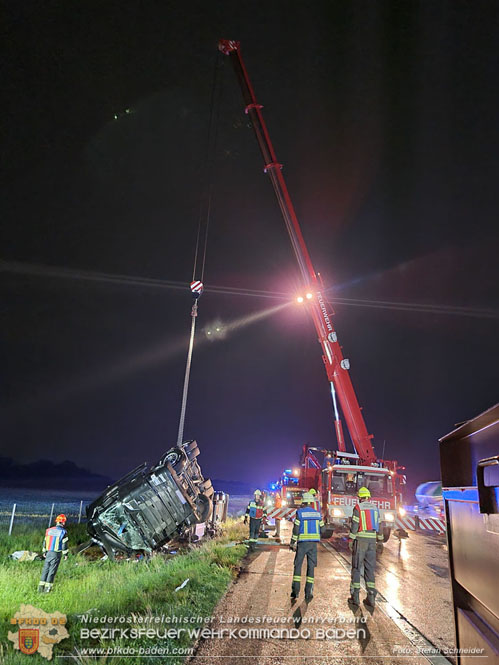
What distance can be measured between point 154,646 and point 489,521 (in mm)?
3980

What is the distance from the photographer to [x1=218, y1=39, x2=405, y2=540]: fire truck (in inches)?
522

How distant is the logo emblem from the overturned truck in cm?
429

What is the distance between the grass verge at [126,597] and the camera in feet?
14.5

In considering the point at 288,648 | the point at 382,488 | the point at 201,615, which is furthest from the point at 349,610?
the point at 382,488

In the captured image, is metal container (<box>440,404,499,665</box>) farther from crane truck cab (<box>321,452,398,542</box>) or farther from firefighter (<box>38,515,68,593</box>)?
crane truck cab (<box>321,452,398,542</box>)

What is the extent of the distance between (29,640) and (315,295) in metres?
14.0

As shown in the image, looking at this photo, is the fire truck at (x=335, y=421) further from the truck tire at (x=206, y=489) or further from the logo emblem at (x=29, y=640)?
the logo emblem at (x=29, y=640)

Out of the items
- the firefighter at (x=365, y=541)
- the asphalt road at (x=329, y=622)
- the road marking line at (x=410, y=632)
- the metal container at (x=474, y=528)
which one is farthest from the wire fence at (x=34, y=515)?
the metal container at (x=474, y=528)

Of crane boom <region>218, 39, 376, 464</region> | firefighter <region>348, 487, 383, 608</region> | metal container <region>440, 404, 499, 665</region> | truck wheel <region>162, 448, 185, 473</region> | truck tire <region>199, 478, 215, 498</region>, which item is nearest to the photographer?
metal container <region>440, 404, 499, 665</region>

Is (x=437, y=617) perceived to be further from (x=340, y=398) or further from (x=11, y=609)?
(x=340, y=398)

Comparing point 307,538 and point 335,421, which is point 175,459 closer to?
point 307,538

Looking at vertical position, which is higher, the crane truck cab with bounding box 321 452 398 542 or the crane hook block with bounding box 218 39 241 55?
the crane hook block with bounding box 218 39 241 55

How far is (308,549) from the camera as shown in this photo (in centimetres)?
705

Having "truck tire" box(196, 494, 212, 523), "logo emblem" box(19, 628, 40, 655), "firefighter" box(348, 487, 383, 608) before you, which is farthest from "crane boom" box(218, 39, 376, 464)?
"logo emblem" box(19, 628, 40, 655)
